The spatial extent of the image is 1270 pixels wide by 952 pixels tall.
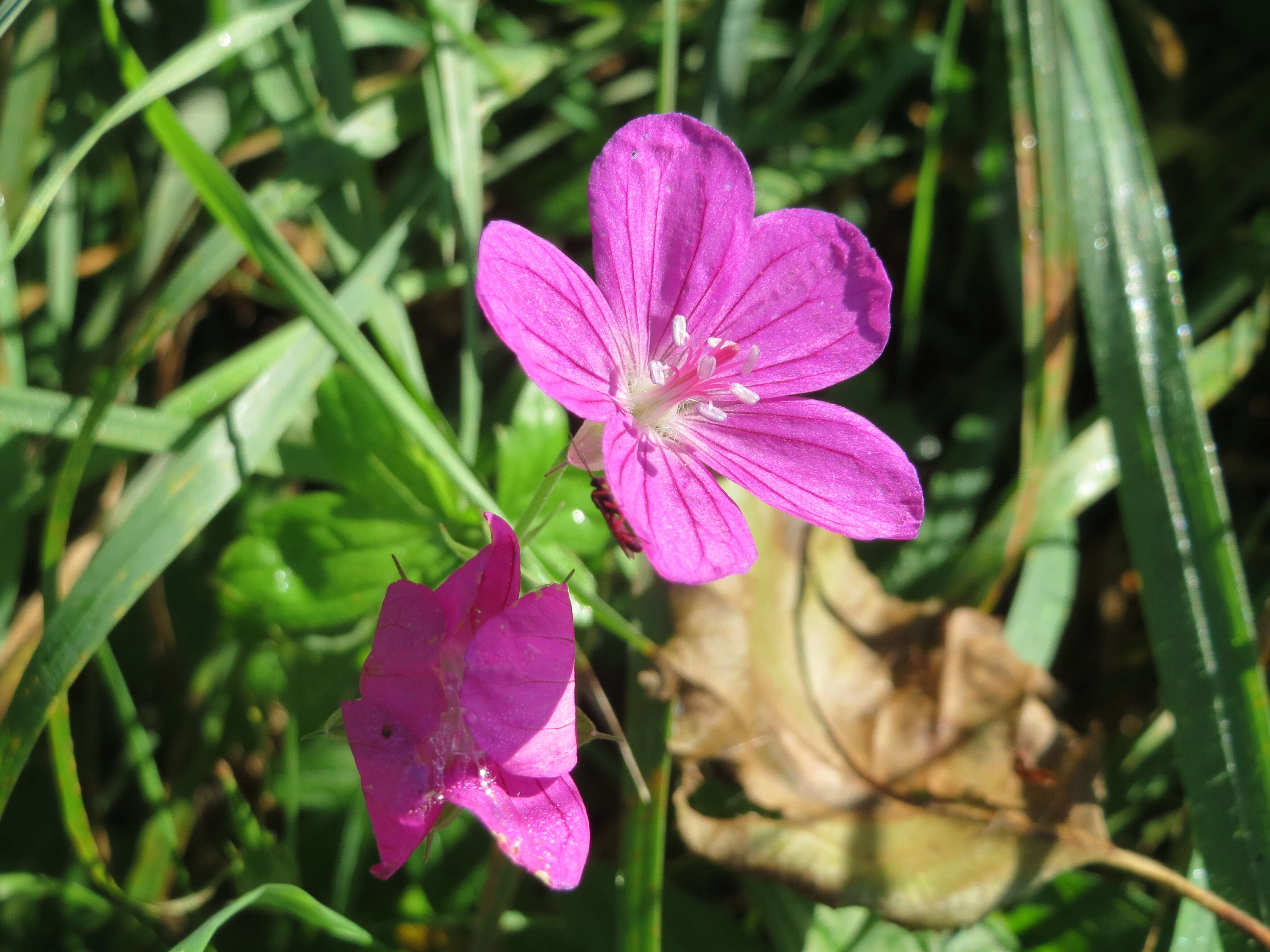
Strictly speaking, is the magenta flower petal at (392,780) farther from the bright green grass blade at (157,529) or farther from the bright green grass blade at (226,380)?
the bright green grass blade at (226,380)

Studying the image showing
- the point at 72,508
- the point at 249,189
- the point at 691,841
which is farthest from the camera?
the point at 249,189

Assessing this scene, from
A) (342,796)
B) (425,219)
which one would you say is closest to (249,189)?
(425,219)

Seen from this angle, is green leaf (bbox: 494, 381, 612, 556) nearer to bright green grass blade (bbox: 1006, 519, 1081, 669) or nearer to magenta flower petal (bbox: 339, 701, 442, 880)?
magenta flower petal (bbox: 339, 701, 442, 880)

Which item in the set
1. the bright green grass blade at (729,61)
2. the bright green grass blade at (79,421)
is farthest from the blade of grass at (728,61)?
the bright green grass blade at (79,421)

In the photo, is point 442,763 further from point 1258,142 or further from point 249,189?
point 1258,142

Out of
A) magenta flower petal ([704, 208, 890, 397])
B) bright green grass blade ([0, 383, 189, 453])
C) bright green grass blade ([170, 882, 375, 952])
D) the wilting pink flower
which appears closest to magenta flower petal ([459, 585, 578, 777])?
the wilting pink flower

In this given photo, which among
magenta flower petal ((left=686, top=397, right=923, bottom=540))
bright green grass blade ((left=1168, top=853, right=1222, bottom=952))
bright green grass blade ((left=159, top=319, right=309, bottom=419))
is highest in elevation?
magenta flower petal ((left=686, top=397, right=923, bottom=540))
